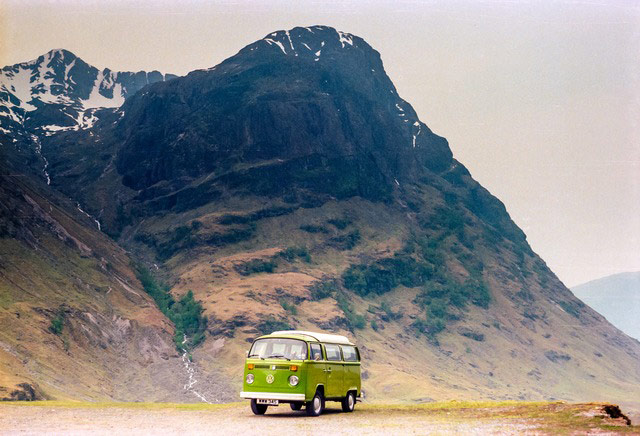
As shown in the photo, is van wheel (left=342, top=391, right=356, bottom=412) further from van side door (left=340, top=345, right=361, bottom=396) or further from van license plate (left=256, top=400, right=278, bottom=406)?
van license plate (left=256, top=400, right=278, bottom=406)

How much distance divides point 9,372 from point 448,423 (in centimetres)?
16076

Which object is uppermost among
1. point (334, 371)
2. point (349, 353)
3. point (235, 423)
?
point (349, 353)

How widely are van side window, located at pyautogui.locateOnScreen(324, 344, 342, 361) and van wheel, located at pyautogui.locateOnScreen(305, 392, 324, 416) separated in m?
2.30

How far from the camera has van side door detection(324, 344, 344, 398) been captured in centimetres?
4103

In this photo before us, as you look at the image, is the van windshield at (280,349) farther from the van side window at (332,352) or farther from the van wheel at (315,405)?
the van wheel at (315,405)

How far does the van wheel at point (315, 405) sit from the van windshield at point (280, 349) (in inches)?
95.8

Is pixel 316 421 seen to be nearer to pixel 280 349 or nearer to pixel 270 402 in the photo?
pixel 270 402

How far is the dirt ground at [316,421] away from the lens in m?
32.8

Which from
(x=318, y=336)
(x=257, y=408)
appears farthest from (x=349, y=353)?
(x=257, y=408)

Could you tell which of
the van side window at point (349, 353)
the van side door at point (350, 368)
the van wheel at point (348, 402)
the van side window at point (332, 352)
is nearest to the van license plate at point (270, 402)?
the van side window at point (332, 352)

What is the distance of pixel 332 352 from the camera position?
42.1 m

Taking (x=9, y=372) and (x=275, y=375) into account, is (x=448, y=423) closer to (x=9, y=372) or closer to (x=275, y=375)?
(x=275, y=375)

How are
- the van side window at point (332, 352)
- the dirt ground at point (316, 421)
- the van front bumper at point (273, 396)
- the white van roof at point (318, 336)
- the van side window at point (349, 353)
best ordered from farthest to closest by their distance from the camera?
1. the van side window at point (349, 353)
2. the van side window at point (332, 352)
3. the white van roof at point (318, 336)
4. the van front bumper at point (273, 396)
5. the dirt ground at point (316, 421)

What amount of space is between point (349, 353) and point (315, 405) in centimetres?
553
